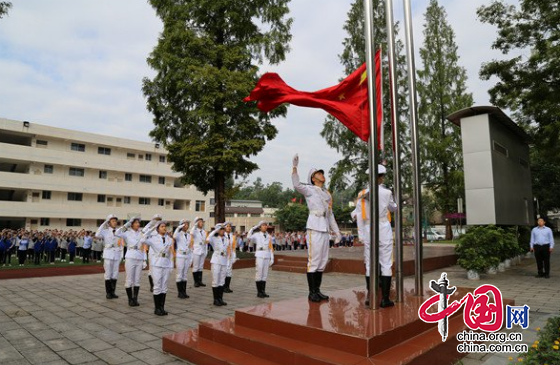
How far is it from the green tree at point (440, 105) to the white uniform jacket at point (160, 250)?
23567 millimetres

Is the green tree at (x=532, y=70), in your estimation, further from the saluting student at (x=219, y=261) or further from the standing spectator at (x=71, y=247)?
the standing spectator at (x=71, y=247)

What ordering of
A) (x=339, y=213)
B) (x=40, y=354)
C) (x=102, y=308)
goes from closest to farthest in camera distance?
(x=40, y=354) < (x=102, y=308) < (x=339, y=213)

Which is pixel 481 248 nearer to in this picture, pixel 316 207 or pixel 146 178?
pixel 316 207

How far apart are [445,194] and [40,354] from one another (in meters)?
27.8

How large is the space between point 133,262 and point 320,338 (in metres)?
6.07

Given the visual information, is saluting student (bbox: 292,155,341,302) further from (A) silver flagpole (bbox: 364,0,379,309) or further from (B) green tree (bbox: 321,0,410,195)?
(B) green tree (bbox: 321,0,410,195)

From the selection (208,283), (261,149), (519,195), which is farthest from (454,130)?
(208,283)

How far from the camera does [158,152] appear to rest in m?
41.8

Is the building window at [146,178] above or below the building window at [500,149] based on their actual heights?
above

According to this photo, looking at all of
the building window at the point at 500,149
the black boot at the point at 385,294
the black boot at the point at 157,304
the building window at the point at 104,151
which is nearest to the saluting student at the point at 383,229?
the black boot at the point at 385,294

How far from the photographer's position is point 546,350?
398 centimetres

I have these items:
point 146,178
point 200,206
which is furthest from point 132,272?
point 200,206

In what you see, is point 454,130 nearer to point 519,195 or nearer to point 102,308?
point 519,195

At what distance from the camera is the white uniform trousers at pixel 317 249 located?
18.7 feet
